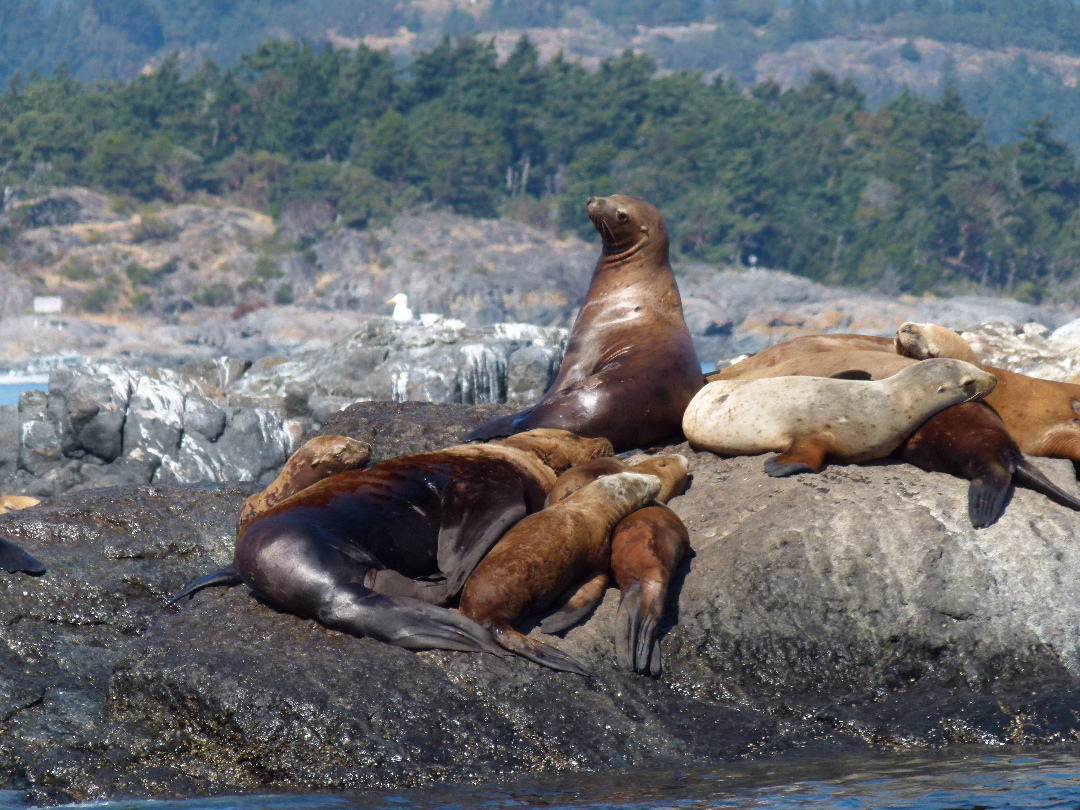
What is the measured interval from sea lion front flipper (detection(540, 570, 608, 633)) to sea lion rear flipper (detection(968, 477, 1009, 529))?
1.60 m

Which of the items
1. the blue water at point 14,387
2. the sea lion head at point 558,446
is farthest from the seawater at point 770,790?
the blue water at point 14,387

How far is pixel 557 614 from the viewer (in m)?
5.09

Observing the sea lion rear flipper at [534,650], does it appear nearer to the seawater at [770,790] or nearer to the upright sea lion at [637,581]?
the upright sea lion at [637,581]

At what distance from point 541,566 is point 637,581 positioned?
414 mm

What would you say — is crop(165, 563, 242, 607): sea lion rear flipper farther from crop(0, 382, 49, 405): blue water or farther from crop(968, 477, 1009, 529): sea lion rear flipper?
crop(0, 382, 49, 405): blue water

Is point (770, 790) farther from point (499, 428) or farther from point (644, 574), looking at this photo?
point (499, 428)

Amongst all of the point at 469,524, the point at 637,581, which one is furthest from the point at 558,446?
the point at 637,581

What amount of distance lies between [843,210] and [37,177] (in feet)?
162

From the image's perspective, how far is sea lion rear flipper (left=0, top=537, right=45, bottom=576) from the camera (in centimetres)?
605

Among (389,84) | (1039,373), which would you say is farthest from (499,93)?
(1039,373)

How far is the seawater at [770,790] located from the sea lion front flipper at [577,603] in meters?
0.68

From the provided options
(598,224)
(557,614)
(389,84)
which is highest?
(598,224)

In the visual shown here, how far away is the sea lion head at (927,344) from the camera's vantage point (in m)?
7.29

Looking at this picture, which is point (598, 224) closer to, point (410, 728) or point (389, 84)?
point (410, 728)
